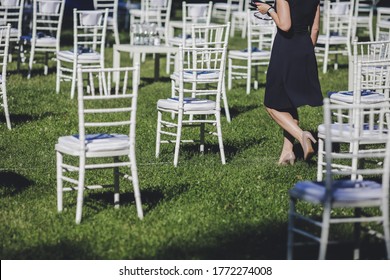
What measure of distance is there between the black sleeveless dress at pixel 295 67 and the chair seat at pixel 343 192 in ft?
10.0

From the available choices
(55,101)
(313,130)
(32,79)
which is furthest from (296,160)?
(32,79)

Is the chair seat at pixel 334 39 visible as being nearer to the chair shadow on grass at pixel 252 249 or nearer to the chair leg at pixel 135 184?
the chair leg at pixel 135 184

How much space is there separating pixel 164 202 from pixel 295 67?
2.09 m

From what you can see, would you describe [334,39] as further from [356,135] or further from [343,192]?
[343,192]

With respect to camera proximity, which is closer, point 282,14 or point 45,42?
point 282,14

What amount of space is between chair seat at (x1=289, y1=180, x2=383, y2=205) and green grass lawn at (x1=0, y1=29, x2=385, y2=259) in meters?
0.62

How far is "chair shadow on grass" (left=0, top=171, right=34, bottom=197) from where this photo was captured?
8296mm

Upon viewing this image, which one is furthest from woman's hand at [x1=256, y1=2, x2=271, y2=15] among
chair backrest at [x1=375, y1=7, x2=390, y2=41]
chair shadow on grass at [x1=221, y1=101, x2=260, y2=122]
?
chair backrest at [x1=375, y1=7, x2=390, y2=41]

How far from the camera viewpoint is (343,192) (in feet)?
19.2

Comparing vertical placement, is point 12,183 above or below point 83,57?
below

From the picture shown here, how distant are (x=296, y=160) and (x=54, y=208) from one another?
2958 millimetres

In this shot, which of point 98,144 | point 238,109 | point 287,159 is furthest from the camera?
point 238,109

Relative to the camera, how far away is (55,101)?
13.2 meters

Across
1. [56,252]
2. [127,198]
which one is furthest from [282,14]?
[56,252]
